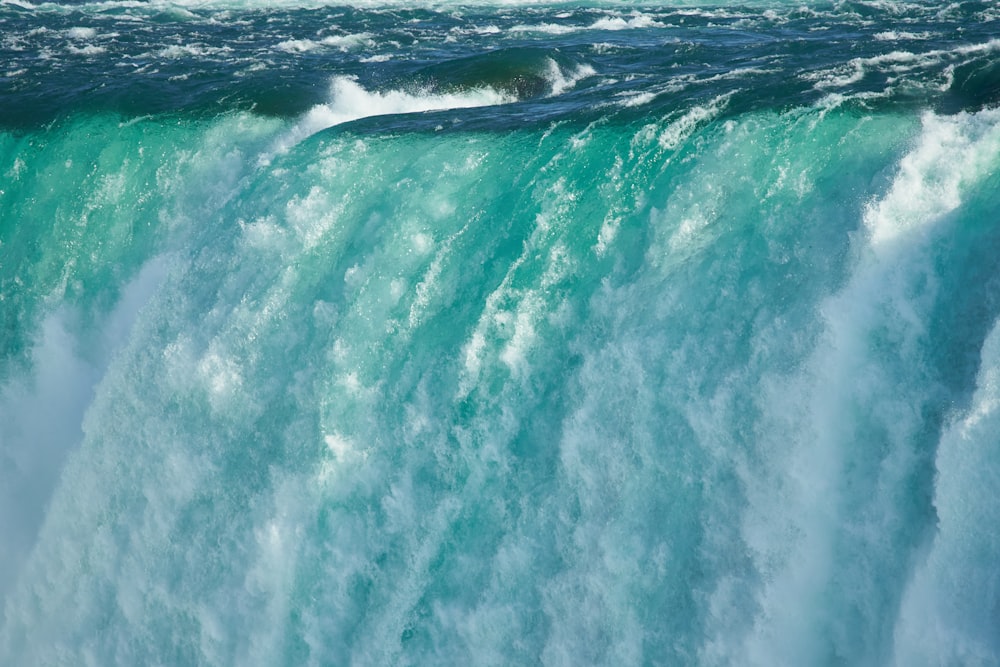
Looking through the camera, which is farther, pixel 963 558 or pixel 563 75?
pixel 563 75

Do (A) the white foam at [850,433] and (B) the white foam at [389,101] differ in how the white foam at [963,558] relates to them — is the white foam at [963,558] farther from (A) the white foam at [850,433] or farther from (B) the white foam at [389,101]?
(B) the white foam at [389,101]

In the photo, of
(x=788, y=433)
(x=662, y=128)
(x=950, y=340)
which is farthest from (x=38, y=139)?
(x=950, y=340)

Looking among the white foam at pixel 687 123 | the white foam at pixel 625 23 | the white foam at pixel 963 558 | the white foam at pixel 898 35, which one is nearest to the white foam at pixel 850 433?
the white foam at pixel 963 558

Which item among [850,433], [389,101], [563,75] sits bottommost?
[850,433]

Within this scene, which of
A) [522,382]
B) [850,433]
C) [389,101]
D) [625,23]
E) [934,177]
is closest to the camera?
[850,433]

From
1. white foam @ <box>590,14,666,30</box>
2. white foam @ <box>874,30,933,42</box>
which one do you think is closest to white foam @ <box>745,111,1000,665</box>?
white foam @ <box>874,30,933,42</box>

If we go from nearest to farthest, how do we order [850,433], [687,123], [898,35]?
[850,433] < [687,123] < [898,35]

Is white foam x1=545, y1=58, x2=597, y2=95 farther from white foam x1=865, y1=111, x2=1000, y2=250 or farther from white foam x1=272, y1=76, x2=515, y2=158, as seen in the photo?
white foam x1=865, y1=111, x2=1000, y2=250

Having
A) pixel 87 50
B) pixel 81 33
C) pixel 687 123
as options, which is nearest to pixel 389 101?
pixel 687 123

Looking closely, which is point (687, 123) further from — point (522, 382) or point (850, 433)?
point (850, 433)
